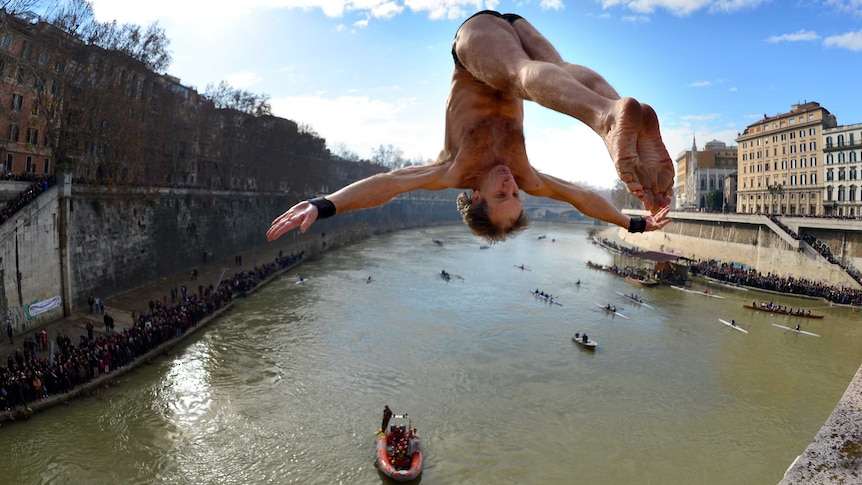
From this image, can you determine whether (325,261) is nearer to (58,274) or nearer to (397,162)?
(58,274)

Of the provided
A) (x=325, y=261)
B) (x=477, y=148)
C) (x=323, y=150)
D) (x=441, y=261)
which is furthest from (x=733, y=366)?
(x=323, y=150)

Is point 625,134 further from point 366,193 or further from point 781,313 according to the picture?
point 781,313

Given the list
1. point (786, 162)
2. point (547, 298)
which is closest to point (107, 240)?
point (547, 298)

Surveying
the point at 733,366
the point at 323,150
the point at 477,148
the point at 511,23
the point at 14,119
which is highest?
the point at 323,150

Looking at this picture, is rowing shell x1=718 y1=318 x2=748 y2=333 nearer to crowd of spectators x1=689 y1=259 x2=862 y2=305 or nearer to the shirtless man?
crowd of spectators x1=689 y1=259 x2=862 y2=305

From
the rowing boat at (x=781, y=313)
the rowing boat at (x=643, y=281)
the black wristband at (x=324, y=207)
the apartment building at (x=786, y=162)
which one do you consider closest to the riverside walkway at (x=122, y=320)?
the black wristband at (x=324, y=207)

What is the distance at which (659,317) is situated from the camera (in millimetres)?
26969

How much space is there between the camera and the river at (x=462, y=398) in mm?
12078

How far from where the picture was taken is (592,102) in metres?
1.71

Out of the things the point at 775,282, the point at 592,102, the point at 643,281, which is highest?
the point at 592,102

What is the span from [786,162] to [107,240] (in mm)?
56608

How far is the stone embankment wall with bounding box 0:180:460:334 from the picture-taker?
16891 millimetres

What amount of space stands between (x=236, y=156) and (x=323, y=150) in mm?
16567

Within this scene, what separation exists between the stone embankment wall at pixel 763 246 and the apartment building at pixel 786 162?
1046 cm
